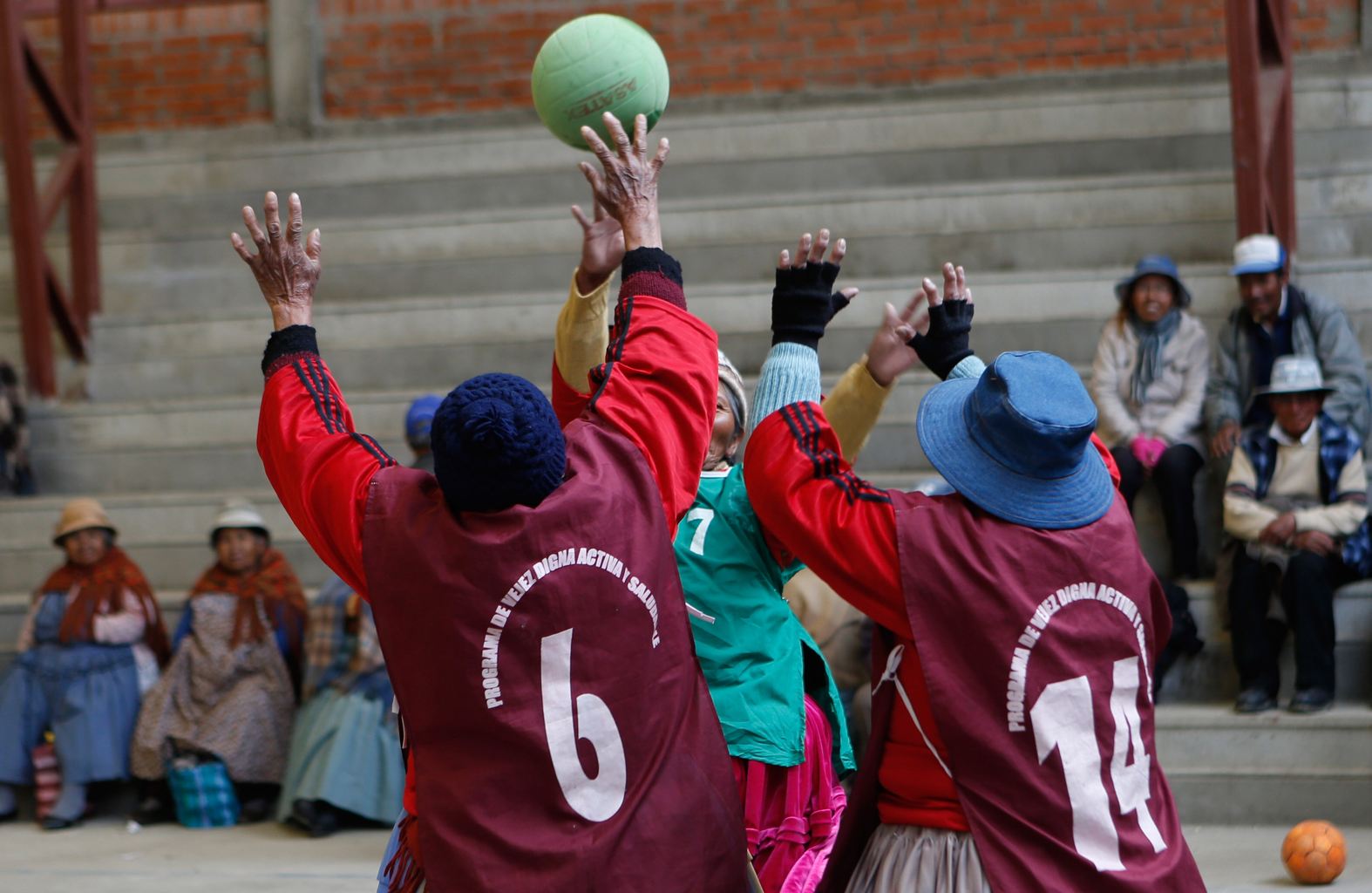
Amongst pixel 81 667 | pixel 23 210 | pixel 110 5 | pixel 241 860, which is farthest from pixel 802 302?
pixel 110 5

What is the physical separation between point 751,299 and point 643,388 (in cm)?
575

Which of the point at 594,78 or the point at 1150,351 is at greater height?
the point at 594,78

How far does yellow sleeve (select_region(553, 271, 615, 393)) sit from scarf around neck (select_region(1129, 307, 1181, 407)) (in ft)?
14.4

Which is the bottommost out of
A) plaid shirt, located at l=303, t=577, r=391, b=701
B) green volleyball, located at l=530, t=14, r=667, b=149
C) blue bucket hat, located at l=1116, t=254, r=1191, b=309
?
plaid shirt, located at l=303, t=577, r=391, b=701

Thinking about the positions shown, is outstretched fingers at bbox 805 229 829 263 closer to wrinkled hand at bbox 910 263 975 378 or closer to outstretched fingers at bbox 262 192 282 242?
wrinkled hand at bbox 910 263 975 378

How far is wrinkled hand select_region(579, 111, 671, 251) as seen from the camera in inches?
113

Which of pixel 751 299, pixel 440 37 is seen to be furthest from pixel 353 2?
pixel 751 299

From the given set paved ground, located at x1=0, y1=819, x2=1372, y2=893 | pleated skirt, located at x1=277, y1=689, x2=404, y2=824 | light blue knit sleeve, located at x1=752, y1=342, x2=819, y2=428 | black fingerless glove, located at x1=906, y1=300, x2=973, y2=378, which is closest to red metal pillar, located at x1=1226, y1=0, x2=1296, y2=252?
paved ground, located at x1=0, y1=819, x2=1372, y2=893

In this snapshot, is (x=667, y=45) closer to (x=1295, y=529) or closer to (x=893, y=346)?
(x=1295, y=529)

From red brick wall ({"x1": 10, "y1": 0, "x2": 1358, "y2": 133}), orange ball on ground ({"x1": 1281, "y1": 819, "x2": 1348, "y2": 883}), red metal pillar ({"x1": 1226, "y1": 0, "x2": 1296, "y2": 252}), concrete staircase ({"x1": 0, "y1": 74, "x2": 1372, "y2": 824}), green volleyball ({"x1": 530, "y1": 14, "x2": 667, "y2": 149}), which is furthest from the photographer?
red brick wall ({"x1": 10, "y1": 0, "x2": 1358, "y2": 133})

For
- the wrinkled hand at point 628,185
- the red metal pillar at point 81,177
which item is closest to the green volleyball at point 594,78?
the wrinkled hand at point 628,185

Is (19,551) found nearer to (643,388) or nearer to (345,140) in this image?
(345,140)

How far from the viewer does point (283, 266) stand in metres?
2.87

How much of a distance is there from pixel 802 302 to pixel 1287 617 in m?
3.92
